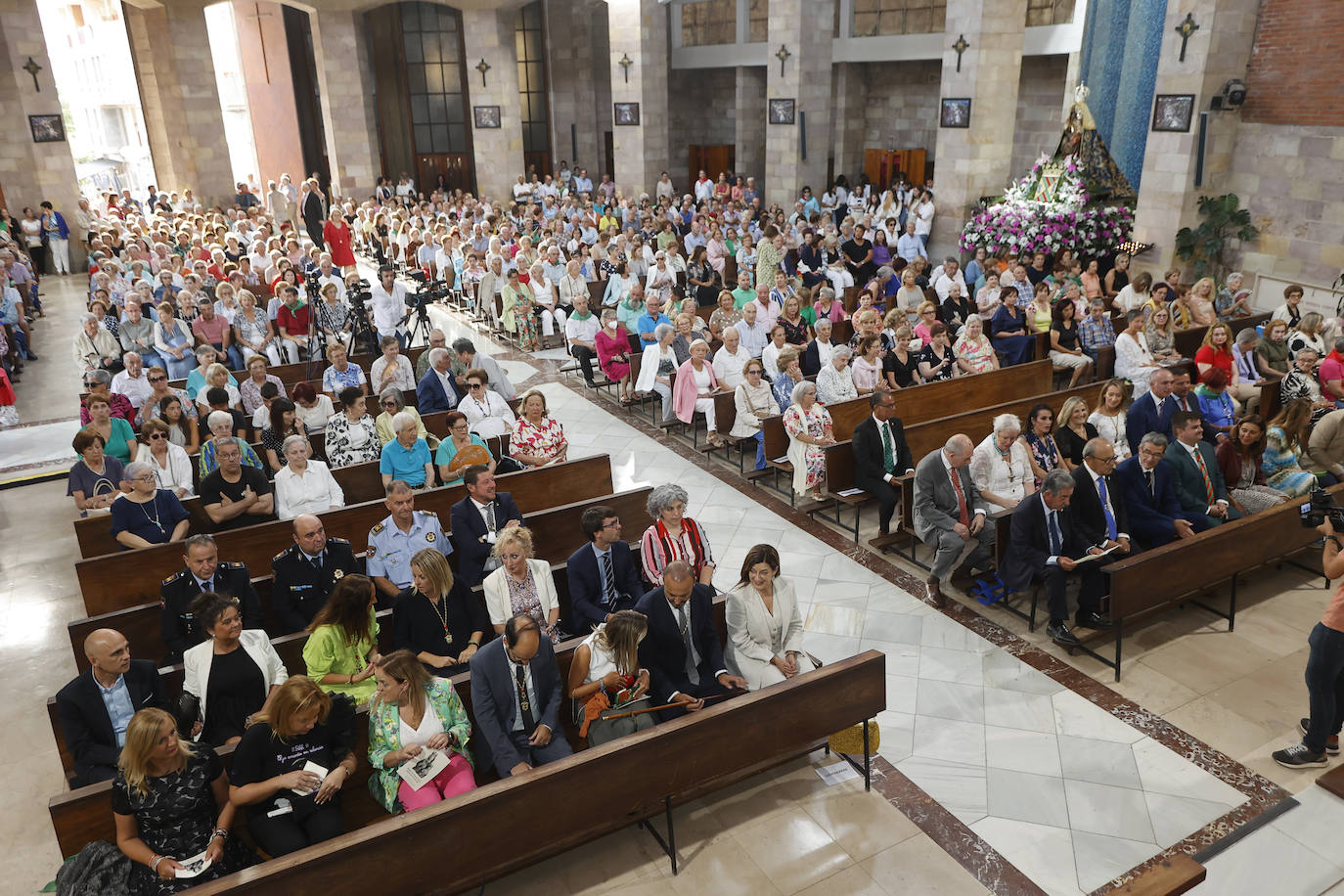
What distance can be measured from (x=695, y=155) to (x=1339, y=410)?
1873 cm

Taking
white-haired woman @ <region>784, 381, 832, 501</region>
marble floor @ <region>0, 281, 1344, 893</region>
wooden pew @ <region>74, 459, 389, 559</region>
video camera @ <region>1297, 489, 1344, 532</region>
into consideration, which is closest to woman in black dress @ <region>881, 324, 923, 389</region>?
white-haired woman @ <region>784, 381, 832, 501</region>

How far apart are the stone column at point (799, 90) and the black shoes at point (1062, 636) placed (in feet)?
42.1

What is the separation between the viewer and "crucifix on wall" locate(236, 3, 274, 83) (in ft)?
77.6

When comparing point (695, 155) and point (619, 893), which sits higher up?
point (695, 155)

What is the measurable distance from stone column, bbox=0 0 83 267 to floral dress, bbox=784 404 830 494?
16777 millimetres

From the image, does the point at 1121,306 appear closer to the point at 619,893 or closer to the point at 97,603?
the point at 619,893

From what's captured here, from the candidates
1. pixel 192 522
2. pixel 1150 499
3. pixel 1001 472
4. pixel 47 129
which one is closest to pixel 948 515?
pixel 1001 472

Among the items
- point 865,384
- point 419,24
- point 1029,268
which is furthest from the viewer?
point 419,24

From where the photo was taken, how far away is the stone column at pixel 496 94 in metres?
20.0

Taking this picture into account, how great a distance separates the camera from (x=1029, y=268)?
11.4 meters

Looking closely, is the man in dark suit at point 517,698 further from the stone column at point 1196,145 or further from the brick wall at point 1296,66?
the brick wall at point 1296,66

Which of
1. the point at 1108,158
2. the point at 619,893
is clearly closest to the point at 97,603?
the point at 619,893

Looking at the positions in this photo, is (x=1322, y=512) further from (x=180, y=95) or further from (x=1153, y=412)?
(x=180, y=95)

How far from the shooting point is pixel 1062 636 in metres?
5.07
